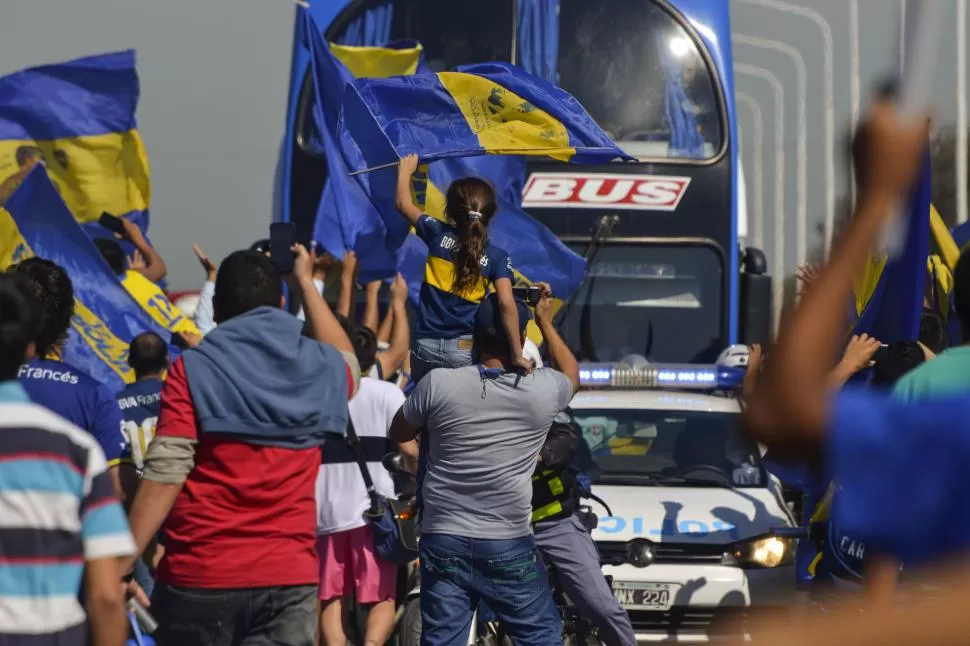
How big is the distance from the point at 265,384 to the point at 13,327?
4.61ft

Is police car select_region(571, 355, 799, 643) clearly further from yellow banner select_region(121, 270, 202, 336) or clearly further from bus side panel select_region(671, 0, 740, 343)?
yellow banner select_region(121, 270, 202, 336)

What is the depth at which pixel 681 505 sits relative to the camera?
9141 mm

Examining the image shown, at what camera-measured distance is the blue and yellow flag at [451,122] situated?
8625 mm

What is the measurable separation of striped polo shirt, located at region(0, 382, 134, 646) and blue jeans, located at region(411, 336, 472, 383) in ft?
9.90

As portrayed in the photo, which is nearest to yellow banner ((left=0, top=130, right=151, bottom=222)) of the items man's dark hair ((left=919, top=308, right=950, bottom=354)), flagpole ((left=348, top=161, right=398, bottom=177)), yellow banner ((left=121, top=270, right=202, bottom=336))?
yellow banner ((left=121, top=270, right=202, bottom=336))

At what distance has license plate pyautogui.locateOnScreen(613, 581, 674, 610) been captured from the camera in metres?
8.73

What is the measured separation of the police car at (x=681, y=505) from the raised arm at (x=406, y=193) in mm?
2115

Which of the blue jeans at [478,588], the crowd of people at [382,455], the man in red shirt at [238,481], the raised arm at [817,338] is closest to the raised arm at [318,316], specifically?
the crowd of people at [382,455]

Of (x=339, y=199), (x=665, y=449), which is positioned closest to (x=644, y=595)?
(x=665, y=449)

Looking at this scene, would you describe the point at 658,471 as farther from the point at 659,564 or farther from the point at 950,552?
the point at 950,552

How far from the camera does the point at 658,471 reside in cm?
981

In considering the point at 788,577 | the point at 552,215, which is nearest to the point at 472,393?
the point at 788,577

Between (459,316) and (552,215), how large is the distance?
5.55m

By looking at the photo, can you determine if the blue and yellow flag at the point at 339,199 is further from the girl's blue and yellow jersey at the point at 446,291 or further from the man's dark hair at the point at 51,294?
the man's dark hair at the point at 51,294
